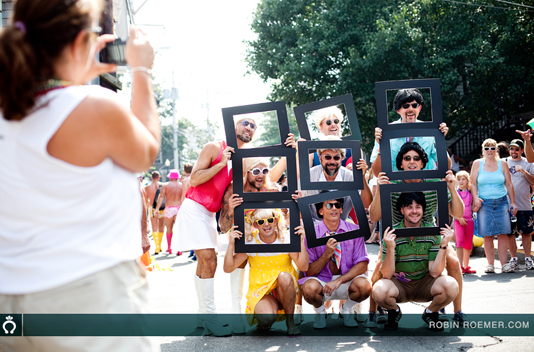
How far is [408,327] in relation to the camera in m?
5.08

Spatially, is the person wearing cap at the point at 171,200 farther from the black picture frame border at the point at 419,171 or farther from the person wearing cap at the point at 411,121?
the black picture frame border at the point at 419,171

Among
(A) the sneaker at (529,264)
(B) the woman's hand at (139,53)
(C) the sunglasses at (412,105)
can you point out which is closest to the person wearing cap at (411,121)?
(C) the sunglasses at (412,105)

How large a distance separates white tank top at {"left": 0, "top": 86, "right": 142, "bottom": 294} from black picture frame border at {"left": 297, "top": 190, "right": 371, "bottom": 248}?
3.51m

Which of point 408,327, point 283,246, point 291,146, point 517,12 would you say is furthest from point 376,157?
point 517,12

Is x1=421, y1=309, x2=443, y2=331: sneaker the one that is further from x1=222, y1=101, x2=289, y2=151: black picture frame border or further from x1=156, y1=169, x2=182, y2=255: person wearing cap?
x1=156, y1=169, x2=182, y2=255: person wearing cap

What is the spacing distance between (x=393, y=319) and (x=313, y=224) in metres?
1.13

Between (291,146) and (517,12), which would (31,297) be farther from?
(517,12)

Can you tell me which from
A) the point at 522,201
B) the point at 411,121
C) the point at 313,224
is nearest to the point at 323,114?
the point at 411,121

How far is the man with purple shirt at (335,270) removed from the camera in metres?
5.03

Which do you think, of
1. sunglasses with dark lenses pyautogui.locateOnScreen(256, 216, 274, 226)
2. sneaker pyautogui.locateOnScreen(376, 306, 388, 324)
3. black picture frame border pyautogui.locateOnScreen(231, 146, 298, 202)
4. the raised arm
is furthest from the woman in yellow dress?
sneaker pyautogui.locateOnScreen(376, 306, 388, 324)

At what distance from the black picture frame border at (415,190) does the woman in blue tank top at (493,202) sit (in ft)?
12.3

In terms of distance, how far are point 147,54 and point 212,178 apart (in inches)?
141

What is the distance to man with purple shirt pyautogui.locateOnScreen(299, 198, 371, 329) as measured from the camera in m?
5.03

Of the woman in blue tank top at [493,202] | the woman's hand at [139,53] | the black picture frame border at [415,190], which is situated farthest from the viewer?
the woman in blue tank top at [493,202]
